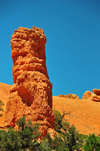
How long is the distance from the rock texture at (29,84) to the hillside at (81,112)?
54.4ft

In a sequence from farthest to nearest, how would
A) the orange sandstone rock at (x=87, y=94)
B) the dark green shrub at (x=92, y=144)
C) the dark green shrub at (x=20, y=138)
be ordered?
1. the orange sandstone rock at (x=87, y=94)
2. the dark green shrub at (x=92, y=144)
3. the dark green shrub at (x=20, y=138)

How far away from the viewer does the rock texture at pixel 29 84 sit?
11.5 m

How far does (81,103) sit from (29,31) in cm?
3065

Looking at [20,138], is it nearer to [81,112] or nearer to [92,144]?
[92,144]

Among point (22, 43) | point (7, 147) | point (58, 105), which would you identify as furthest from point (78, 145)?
point (58, 105)

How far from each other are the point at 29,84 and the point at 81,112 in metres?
27.0

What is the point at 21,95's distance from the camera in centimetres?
1235

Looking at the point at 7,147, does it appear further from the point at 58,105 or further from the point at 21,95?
the point at 58,105

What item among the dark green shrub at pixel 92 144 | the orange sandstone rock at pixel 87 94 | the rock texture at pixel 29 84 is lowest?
the dark green shrub at pixel 92 144

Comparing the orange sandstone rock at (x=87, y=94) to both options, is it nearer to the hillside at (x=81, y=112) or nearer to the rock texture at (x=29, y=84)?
the hillside at (x=81, y=112)

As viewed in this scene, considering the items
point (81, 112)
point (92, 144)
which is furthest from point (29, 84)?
point (81, 112)

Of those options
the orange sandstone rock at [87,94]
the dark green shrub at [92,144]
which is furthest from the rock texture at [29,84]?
the orange sandstone rock at [87,94]

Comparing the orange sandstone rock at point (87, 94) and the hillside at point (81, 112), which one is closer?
the hillside at point (81, 112)

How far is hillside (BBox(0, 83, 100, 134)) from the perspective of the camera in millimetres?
30609
